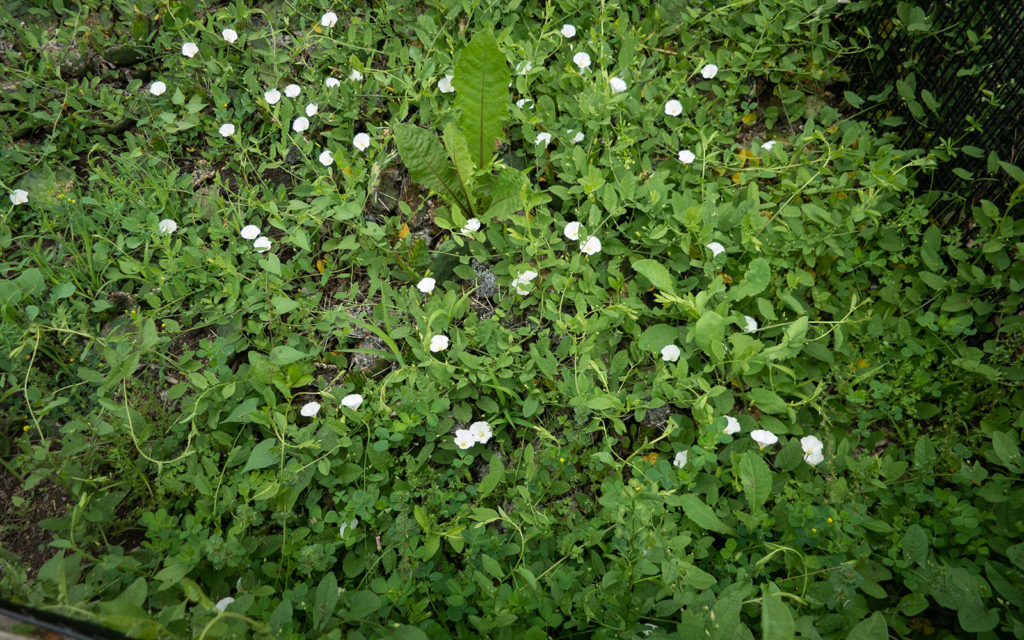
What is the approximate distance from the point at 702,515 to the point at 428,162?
1775mm

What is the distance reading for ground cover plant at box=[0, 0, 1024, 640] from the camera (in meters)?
1.80

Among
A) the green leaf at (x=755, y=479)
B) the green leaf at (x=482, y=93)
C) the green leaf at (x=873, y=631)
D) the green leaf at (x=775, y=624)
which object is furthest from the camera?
the green leaf at (x=482, y=93)

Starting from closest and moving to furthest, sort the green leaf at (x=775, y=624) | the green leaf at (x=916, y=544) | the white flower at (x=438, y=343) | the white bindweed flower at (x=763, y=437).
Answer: the green leaf at (x=775, y=624), the green leaf at (x=916, y=544), the white bindweed flower at (x=763, y=437), the white flower at (x=438, y=343)

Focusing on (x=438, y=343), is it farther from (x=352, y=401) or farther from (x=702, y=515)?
(x=702, y=515)

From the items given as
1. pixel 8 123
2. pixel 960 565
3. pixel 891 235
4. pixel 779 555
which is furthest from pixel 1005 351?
pixel 8 123

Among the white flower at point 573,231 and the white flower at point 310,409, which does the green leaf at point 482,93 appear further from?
the white flower at point 310,409

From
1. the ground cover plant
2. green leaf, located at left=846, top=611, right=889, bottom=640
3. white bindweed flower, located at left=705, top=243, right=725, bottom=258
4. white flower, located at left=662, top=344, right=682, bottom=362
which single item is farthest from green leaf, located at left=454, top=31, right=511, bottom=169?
green leaf, located at left=846, top=611, right=889, bottom=640

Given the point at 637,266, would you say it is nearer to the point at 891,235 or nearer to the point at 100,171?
the point at 891,235

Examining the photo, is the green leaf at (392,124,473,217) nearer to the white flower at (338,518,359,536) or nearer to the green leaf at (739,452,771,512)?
the white flower at (338,518,359,536)

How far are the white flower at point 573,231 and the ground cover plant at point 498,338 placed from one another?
0.01 m

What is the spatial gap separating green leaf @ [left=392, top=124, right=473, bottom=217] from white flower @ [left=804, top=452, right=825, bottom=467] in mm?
1684

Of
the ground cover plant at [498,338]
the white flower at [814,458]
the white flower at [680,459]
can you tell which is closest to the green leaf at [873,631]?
the ground cover plant at [498,338]

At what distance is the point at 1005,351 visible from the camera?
212 centimetres

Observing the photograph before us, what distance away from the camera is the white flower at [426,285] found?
239cm
